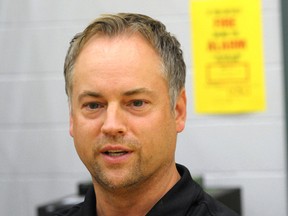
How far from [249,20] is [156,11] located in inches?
17.9

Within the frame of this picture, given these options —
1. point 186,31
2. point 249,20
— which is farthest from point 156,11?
point 249,20

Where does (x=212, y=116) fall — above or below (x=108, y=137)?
below

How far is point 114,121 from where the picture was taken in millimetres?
1782

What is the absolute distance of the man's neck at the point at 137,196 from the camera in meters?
1.86

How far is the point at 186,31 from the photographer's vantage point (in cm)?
381

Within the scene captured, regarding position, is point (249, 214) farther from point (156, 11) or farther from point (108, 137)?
point (108, 137)

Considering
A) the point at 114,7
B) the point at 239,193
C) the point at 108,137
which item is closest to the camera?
the point at 108,137

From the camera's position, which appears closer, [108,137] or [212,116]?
[108,137]

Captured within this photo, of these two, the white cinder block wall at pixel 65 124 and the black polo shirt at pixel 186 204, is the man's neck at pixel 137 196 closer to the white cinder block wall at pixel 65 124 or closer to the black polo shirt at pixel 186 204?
the black polo shirt at pixel 186 204

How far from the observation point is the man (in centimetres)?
180

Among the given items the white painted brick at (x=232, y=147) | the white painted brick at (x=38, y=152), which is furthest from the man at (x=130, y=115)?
the white painted brick at (x=38, y=152)

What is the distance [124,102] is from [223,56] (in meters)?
2.07

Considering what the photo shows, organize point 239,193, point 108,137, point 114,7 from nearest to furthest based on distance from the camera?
point 108,137, point 239,193, point 114,7

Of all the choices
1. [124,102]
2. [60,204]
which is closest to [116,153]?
[124,102]
